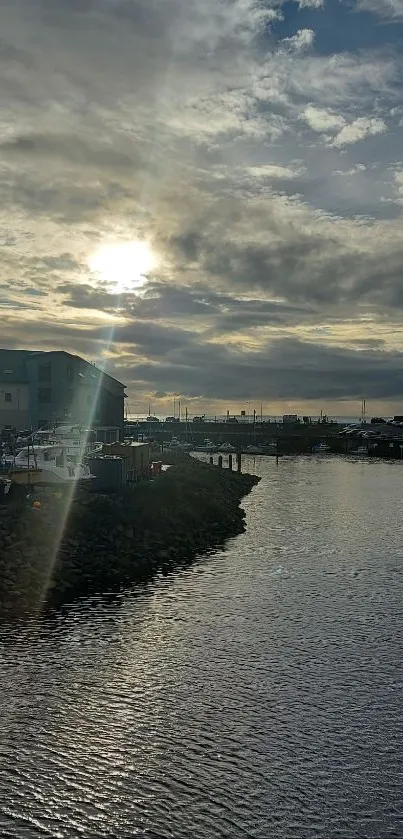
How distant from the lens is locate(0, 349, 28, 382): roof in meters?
84.0

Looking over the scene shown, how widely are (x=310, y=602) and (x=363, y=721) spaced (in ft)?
35.4

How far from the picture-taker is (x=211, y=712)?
1856 centimetres

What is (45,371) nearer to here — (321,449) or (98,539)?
(98,539)

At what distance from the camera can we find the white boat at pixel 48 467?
41594 millimetres

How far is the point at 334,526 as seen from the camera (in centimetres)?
4931

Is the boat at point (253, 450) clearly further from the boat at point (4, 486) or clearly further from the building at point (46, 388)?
the boat at point (4, 486)

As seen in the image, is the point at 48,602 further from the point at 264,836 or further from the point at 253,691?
the point at 264,836

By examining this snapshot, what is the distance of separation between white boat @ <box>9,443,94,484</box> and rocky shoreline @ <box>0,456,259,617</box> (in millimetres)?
2393

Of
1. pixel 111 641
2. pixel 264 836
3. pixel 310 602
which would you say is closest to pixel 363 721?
pixel 264 836

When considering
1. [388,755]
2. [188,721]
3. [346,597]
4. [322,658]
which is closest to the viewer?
[388,755]

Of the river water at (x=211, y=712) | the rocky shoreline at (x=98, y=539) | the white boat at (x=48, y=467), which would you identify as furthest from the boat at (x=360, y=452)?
the river water at (x=211, y=712)

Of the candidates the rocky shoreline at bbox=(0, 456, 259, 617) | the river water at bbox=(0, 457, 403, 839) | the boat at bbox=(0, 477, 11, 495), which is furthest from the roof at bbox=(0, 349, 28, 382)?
the river water at bbox=(0, 457, 403, 839)

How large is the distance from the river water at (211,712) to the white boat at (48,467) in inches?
499

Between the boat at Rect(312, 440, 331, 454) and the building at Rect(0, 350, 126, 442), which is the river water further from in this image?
the boat at Rect(312, 440, 331, 454)
